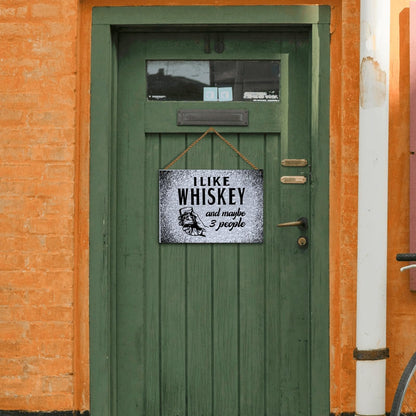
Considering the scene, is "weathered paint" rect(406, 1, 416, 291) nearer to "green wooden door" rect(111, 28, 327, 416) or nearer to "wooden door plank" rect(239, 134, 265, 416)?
"green wooden door" rect(111, 28, 327, 416)

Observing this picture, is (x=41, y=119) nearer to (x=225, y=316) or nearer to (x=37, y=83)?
(x=37, y=83)

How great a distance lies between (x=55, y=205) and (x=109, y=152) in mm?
431

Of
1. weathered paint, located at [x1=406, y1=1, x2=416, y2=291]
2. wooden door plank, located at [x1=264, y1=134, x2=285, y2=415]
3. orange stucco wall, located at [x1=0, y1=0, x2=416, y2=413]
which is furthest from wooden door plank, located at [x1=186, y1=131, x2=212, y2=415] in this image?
weathered paint, located at [x1=406, y1=1, x2=416, y2=291]

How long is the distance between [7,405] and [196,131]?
1.89 meters

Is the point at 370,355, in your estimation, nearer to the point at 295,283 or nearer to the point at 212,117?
the point at 295,283

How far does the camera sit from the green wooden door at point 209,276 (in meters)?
3.66

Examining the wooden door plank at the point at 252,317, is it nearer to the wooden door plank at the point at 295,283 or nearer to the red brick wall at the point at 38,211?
the wooden door plank at the point at 295,283

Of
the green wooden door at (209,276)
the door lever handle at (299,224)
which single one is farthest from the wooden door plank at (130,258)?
the door lever handle at (299,224)

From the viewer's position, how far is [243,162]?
12.1 feet

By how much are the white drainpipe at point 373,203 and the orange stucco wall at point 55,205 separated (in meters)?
0.10

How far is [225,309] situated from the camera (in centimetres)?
368

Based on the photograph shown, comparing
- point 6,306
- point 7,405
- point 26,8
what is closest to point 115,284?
point 6,306

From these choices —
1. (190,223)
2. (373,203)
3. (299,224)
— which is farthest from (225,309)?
(373,203)

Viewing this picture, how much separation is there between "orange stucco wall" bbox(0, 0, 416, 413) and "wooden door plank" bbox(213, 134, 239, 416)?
2.00 ft
